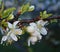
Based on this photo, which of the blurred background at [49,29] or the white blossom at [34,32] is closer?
the white blossom at [34,32]

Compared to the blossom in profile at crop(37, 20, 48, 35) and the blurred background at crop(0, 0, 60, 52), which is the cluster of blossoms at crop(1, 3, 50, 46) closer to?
the blossom in profile at crop(37, 20, 48, 35)

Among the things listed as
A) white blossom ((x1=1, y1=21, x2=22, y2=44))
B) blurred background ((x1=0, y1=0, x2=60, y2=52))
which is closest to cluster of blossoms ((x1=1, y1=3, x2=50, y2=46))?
white blossom ((x1=1, y1=21, x2=22, y2=44))

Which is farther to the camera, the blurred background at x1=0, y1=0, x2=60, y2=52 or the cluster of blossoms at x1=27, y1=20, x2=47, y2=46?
the blurred background at x1=0, y1=0, x2=60, y2=52

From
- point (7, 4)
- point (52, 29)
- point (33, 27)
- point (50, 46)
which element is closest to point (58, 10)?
point (52, 29)

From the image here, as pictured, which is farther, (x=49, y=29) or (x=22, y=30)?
(x=49, y=29)

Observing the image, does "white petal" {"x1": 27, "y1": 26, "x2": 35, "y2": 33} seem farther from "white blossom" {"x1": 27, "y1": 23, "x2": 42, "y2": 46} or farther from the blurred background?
the blurred background

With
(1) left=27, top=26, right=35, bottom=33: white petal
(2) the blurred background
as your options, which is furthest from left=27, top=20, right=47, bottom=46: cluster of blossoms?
(2) the blurred background

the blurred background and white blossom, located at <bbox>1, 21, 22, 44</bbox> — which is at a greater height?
white blossom, located at <bbox>1, 21, 22, 44</bbox>

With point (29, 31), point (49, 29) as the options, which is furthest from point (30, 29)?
point (49, 29)

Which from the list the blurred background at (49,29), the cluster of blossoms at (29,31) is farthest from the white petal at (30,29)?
the blurred background at (49,29)

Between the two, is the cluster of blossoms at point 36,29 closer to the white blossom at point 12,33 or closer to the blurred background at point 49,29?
the white blossom at point 12,33

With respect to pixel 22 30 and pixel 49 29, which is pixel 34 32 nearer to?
pixel 22 30
